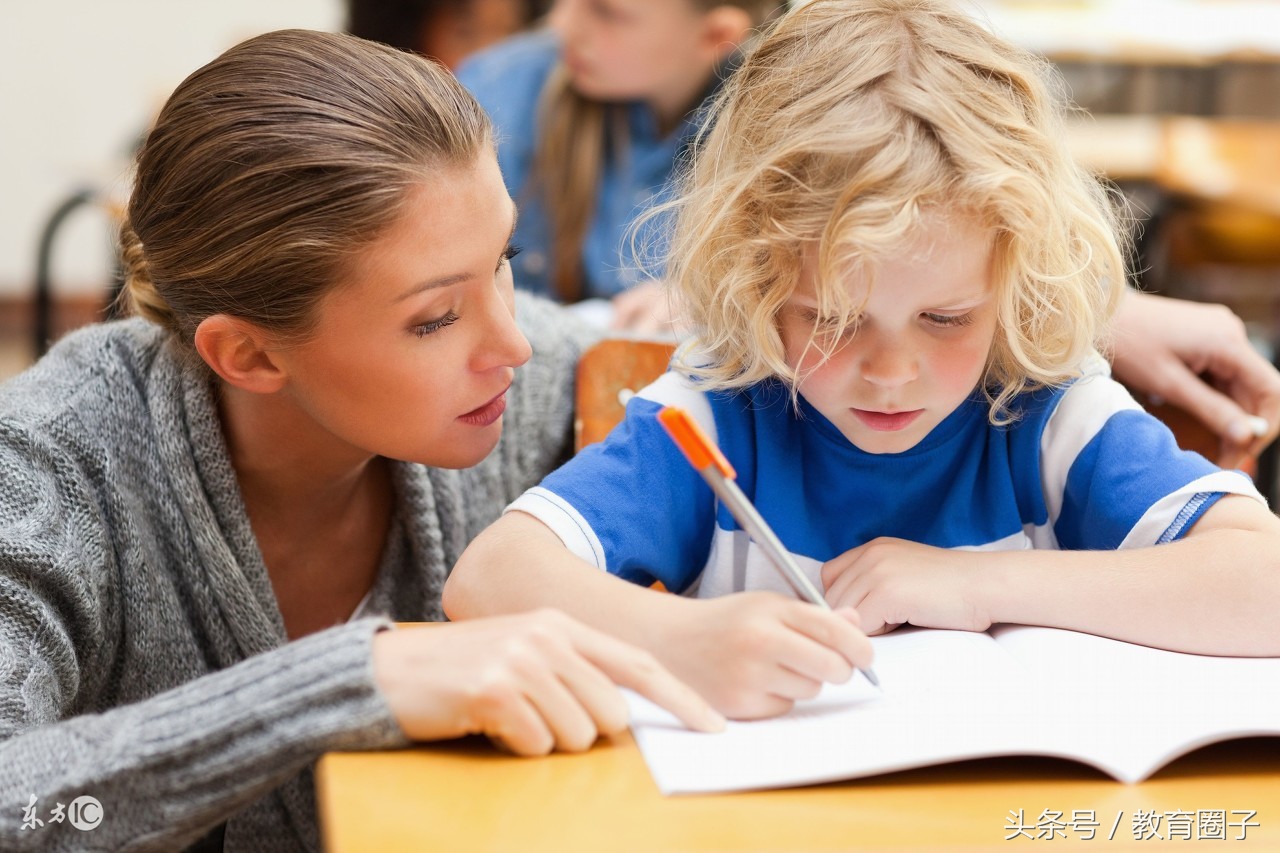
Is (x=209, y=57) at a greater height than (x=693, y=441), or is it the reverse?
(x=693, y=441)

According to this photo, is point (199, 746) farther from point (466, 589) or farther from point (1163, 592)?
point (1163, 592)

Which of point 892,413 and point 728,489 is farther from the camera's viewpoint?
point 892,413

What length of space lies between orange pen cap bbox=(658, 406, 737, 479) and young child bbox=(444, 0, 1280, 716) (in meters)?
0.07

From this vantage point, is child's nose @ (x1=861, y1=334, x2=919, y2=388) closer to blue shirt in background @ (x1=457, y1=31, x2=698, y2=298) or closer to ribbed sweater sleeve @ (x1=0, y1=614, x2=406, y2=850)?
ribbed sweater sleeve @ (x1=0, y1=614, x2=406, y2=850)

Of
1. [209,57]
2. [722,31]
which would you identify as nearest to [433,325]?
[722,31]

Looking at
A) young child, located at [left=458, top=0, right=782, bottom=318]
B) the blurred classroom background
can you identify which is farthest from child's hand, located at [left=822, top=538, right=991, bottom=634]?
the blurred classroom background

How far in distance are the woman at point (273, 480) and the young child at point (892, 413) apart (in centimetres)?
11

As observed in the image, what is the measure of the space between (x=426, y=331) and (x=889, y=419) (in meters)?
0.29

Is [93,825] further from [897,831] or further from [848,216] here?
[848,216]

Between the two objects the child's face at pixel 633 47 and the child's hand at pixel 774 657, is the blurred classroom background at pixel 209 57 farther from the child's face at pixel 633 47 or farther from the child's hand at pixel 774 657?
the child's hand at pixel 774 657

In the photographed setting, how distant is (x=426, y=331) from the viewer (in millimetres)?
842

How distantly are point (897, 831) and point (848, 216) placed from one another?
Result: 349 millimetres

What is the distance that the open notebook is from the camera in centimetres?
57

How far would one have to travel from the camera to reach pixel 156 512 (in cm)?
95
